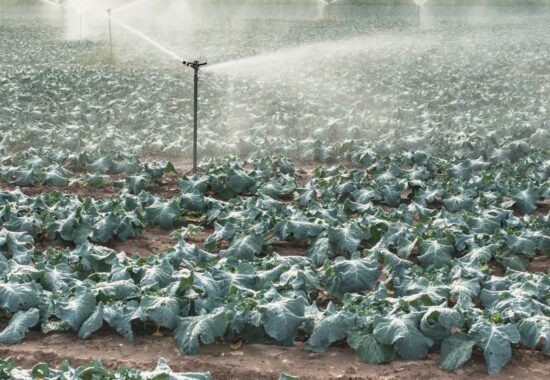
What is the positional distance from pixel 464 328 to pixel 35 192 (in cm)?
585

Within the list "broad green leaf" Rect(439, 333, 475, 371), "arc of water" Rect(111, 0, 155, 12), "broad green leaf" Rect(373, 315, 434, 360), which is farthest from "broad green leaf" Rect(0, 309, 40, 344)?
"arc of water" Rect(111, 0, 155, 12)

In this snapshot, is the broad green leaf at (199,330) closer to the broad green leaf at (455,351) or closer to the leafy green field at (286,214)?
the leafy green field at (286,214)

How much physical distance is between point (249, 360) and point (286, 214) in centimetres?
268

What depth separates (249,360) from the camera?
5.40 meters

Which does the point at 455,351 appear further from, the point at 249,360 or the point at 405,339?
the point at 249,360

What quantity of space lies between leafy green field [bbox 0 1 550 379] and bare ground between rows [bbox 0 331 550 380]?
0.23ft

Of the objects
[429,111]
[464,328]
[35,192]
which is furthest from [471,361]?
[429,111]

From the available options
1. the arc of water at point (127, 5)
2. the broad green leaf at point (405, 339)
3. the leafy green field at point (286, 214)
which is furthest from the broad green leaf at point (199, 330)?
the arc of water at point (127, 5)

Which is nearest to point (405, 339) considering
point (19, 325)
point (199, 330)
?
point (199, 330)

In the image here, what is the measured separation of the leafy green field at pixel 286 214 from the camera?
558cm

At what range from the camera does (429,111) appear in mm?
14828

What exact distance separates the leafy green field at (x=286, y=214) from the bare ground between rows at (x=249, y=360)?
0.07 metres

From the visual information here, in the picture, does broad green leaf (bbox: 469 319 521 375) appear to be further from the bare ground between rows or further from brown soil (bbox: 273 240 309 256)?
brown soil (bbox: 273 240 309 256)

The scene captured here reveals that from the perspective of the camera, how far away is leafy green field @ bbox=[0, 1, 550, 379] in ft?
18.3
